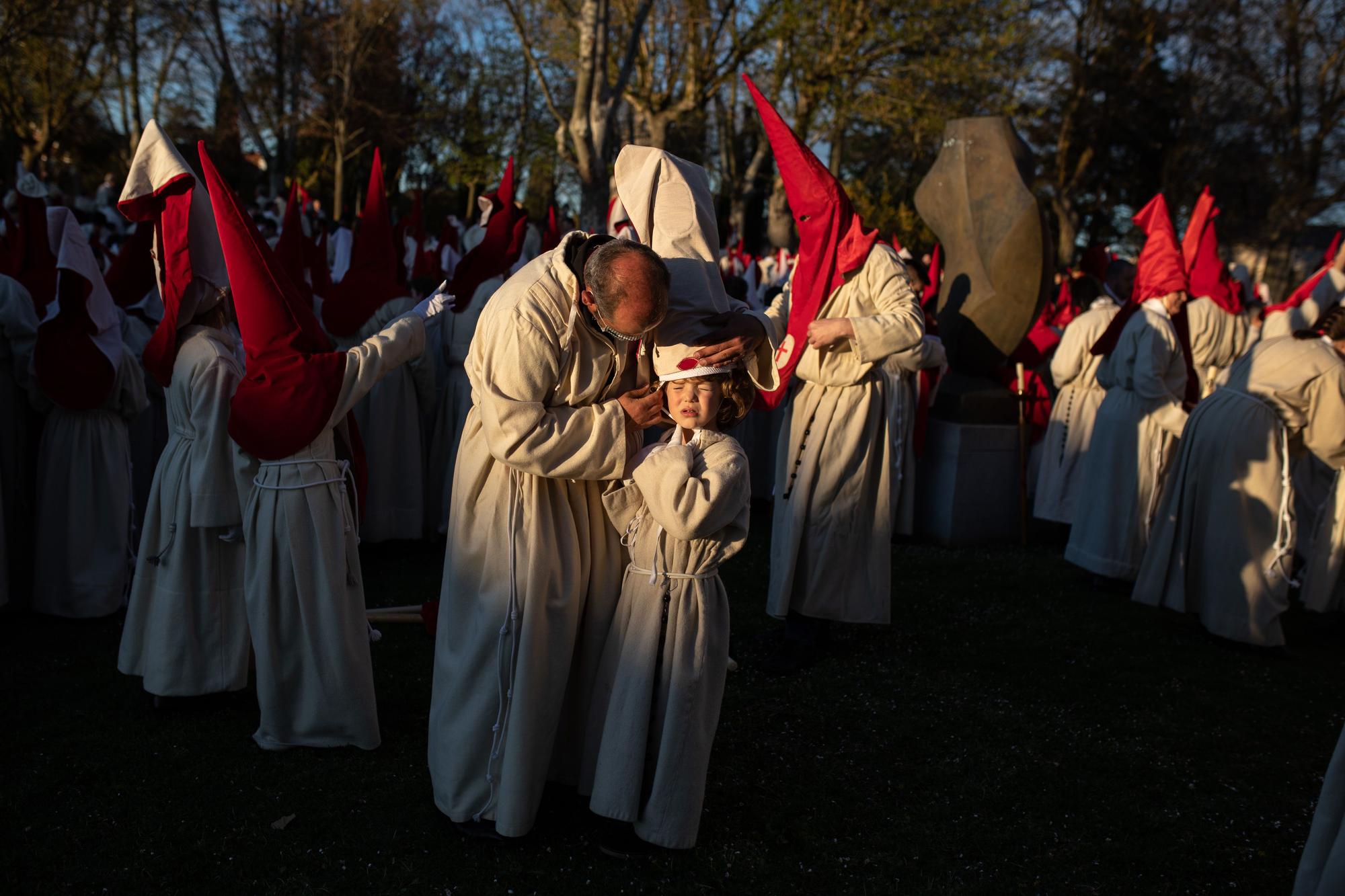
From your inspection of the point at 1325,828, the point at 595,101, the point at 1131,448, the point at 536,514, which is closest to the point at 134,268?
the point at 536,514

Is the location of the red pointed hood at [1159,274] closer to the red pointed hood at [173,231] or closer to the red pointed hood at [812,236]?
the red pointed hood at [812,236]

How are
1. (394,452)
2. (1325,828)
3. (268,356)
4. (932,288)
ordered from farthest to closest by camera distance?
(932,288)
(394,452)
(268,356)
(1325,828)

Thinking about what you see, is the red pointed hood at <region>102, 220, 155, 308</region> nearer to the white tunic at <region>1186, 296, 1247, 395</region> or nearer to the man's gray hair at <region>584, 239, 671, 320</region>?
the man's gray hair at <region>584, 239, 671, 320</region>

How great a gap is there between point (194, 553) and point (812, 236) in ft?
10.7

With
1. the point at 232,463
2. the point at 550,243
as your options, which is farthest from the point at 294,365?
the point at 550,243

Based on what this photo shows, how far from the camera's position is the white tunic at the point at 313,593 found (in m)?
3.92

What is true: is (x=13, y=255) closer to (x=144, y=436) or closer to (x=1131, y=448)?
(x=144, y=436)

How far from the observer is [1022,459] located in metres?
8.21

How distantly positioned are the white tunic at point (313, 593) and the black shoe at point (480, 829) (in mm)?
882

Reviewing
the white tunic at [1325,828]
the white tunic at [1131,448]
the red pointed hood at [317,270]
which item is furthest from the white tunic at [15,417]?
the white tunic at [1131,448]

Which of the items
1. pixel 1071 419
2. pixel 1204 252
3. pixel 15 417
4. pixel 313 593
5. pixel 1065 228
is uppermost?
pixel 1065 228

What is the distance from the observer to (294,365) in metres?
3.78

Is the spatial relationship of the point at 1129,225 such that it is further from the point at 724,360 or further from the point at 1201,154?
the point at 724,360

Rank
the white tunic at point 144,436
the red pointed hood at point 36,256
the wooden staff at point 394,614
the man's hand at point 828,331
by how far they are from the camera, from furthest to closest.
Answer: the white tunic at point 144,436 < the red pointed hood at point 36,256 < the wooden staff at point 394,614 < the man's hand at point 828,331
